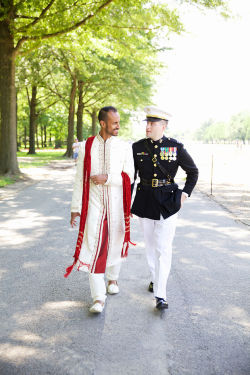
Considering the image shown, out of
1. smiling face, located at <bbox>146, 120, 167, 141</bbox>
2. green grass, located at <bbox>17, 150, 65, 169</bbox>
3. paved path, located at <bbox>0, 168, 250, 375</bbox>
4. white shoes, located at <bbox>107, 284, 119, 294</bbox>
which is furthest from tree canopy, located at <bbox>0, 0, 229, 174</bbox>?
white shoes, located at <bbox>107, 284, 119, 294</bbox>

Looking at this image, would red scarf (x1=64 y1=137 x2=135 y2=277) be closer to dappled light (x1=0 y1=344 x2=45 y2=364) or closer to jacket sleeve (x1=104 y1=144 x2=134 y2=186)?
jacket sleeve (x1=104 y1=144 x2=134 y2=186)

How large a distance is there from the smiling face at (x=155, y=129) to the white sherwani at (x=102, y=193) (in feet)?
0.83

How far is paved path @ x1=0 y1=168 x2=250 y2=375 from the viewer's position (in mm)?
2947

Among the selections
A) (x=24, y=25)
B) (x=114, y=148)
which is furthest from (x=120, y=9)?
(x=114, y=148)

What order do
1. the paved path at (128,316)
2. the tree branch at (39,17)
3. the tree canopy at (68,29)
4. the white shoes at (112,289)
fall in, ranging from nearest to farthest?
the paved path at (128,316)
the white shoes at (112,289)
the tree branch at (39,17)
the tree canopy at (68,29)

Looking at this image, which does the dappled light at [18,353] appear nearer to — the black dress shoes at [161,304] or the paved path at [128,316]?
the paved path at [128,316]

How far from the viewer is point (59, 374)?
9.12 ft

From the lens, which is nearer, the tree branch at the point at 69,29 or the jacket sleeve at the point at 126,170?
the jacket sleeve at the point at 126,170

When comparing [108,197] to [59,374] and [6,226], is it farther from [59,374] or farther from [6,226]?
[6,226]

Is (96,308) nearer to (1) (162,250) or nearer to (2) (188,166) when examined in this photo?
(1) (162,250)

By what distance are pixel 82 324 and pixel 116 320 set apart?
12.3 inches

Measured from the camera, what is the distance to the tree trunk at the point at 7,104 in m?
15.0

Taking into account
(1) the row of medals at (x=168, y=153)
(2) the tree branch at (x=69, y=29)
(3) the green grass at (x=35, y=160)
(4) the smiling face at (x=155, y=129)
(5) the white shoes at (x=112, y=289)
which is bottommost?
(5) the white shoes at (x=112, y=289)

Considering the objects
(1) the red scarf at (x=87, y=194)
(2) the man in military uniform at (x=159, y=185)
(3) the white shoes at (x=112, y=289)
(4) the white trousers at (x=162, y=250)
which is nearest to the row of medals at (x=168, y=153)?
(2) the man in military uniform at (x=159, y=185)
